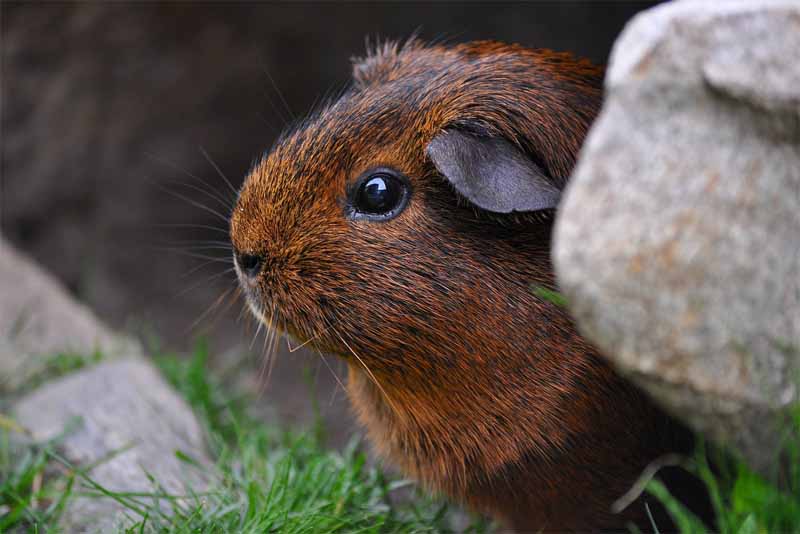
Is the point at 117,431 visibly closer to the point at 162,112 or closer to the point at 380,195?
the point at 380,195

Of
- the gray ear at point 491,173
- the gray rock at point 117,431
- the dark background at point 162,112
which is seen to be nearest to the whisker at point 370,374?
the gray ear at point 491,173

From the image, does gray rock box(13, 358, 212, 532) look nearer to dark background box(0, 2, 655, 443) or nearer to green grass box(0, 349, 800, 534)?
green grass box(0, 349, 800, 534)

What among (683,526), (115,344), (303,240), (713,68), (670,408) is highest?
(713,68)

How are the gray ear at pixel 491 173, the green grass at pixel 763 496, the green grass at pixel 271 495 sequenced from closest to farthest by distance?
the green grass at pixel 763 496 → the gray ear at pixel 491 173 → the green grass at pixel 271 495

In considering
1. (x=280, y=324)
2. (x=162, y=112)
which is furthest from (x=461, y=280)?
(x=162, y=112)

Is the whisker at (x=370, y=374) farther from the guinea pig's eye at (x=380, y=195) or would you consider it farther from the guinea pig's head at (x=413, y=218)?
the guinea pig's eye at (x=380, y=195)

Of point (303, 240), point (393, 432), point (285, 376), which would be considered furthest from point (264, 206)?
point (285, 376)

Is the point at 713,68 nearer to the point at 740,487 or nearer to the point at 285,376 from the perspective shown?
the point at 740,487
